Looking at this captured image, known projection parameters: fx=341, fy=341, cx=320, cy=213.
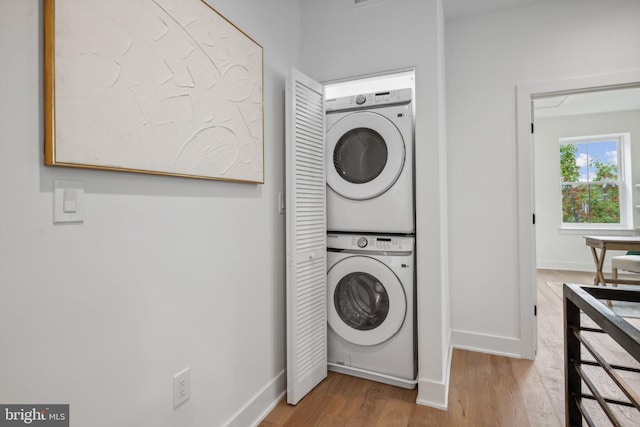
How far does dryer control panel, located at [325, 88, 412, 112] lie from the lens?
2.11 metres

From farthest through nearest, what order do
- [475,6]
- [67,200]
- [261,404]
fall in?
1. [475,6]
2. [261,404]
3. [67,200]

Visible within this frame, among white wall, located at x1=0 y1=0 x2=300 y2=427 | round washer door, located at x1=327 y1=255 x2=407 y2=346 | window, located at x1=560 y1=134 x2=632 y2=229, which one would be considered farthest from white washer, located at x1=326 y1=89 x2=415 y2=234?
window, located at x1=560 y1=134 x2=632 y2=229

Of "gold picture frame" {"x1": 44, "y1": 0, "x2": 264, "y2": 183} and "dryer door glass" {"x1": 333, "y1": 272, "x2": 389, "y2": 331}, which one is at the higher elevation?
"gold picture frame" {"x1": 44, "y1": 0, "x2": 264, "y2": 183}

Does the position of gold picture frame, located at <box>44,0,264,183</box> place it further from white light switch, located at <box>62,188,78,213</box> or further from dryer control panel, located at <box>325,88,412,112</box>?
dryer control panel, located at <box>325,88,412,112</box>

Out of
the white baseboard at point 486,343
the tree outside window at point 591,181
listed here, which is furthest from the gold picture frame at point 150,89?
the tree outside window at point 591,181

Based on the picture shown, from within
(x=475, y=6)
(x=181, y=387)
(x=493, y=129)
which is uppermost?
(x=475, y=6)

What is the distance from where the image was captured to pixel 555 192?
555 centimetres

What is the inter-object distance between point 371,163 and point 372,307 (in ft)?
3.06

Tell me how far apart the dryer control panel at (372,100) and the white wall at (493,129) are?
87 centimetres

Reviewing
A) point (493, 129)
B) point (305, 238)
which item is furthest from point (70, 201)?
point (493, 129)

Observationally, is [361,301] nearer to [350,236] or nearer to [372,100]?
[350,236]

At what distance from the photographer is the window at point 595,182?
5.25m

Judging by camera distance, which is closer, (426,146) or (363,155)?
(426,146)

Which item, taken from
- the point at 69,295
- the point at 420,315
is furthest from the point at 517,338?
the point at 69,295
